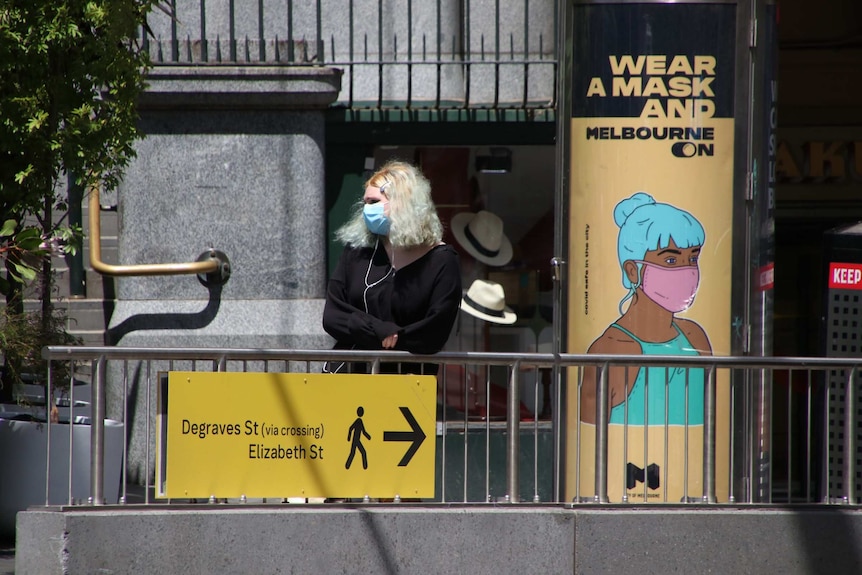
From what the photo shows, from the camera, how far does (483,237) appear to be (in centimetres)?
840

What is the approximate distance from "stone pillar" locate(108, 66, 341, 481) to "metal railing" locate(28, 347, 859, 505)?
2.27 meters

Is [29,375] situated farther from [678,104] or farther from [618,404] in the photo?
[678,104]

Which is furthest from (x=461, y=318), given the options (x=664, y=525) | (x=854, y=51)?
(x=854, y=51)

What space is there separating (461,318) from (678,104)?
2.63 meters

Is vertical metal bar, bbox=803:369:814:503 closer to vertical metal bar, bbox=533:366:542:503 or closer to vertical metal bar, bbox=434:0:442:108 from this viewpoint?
vertical metal bar, bbox=533:366:542:503

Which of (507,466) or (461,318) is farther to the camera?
(461,318)

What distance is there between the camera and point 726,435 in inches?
235

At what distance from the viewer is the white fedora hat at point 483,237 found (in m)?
8.38

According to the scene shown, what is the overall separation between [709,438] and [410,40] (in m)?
3.92

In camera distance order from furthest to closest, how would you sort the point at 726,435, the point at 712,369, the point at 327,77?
the point at 327,77 → the point at 726,435 → the point at 712,369

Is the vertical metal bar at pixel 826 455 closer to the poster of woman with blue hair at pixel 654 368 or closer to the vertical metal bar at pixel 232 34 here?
the poster of woman with blue hair at pixel 654 368

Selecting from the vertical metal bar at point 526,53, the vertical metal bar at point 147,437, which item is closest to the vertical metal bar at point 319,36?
the vertical metal bar at point 526,53

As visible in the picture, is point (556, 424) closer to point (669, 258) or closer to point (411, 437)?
point (411, 437)

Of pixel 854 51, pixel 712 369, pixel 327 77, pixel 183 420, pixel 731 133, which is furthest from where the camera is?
pixel 854 51
